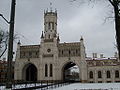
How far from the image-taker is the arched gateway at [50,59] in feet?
180

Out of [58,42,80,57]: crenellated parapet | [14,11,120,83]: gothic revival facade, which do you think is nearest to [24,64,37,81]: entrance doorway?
[14,11,120,83]: gothic revival facade

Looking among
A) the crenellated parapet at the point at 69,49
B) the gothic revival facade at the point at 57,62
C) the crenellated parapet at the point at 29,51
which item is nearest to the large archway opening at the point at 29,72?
the gothic revival facade at the point at 57,62

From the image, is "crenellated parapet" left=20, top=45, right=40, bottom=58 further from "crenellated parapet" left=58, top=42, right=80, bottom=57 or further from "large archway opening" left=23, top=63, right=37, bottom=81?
"crenellated parapet" left=58, top=42, right=80, bottom=57

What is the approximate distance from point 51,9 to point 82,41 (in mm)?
20788

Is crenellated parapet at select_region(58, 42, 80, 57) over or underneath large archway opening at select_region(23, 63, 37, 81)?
over

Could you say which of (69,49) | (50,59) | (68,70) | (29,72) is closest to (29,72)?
(29,72)

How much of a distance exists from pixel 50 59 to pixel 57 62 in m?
2.53

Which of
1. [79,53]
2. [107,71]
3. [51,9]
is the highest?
[51,9]

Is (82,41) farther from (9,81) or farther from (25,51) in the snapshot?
(9,81)

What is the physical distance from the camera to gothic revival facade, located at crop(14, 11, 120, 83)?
5494cm

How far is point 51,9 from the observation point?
69125 millimetres

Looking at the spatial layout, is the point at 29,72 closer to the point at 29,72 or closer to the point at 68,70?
the point at 29,72

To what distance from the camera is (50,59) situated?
5675 cm

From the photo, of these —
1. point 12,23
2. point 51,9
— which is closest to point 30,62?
point 51,9
